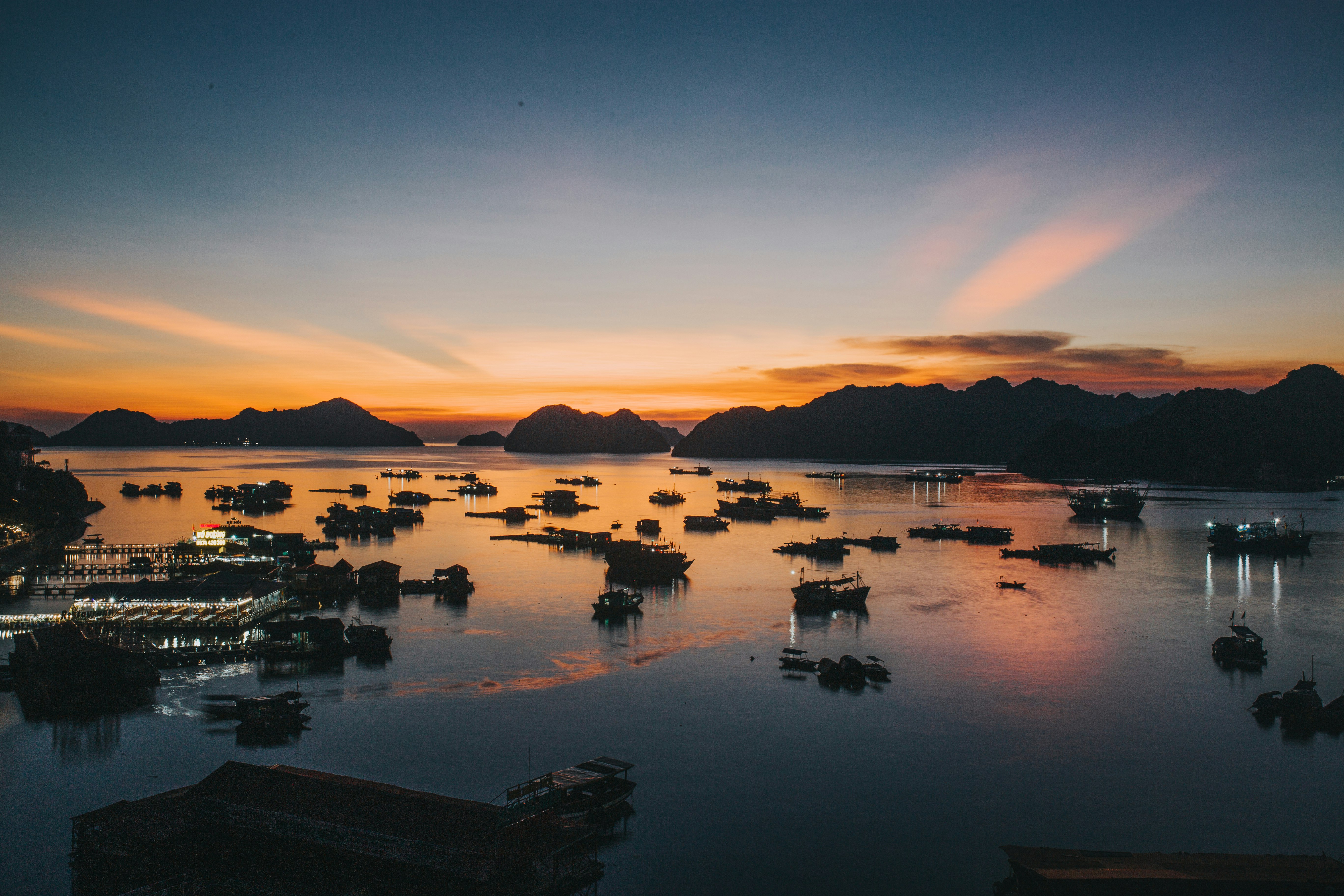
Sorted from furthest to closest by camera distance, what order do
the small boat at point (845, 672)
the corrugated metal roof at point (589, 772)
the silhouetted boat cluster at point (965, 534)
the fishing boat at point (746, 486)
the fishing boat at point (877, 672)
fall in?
1. the fishing boat at point (746, 486)
2. the silhouetted boat cluster at point (965, 534)
3. the fishing boat at point (877, 672)
4. the small boat at point (845, 672)
5. the corrugated metal roof at point (589, 772)

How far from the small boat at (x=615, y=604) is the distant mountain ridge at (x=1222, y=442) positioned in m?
132

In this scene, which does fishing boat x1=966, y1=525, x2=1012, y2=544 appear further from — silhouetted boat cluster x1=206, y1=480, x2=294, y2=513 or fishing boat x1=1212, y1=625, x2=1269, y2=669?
silhouetted boat cluster x1=206, y1=480, x2=294, y2=513

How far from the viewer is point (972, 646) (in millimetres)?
28656

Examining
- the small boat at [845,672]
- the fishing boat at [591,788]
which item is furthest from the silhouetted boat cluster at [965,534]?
the fishing boat at [591,788]

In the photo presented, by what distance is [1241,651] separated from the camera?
87.0 ft

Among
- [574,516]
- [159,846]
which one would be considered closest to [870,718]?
[159,846]

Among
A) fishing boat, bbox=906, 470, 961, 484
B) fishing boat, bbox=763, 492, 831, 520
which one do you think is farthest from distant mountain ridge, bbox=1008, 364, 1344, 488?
fishing boat, bbox=763, 492, 831, 520

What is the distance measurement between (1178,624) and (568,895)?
29.9 meters

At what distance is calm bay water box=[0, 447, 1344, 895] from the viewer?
14812 millimetres

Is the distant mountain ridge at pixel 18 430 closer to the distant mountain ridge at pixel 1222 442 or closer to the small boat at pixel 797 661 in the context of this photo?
the small boat at pixel 797 661

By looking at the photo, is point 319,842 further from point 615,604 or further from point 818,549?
point 818,549

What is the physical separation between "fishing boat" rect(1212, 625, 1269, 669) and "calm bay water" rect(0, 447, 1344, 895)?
66 centimetres

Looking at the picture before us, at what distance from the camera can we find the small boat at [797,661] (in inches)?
995

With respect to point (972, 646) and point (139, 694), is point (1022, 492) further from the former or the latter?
point (139, 694)
